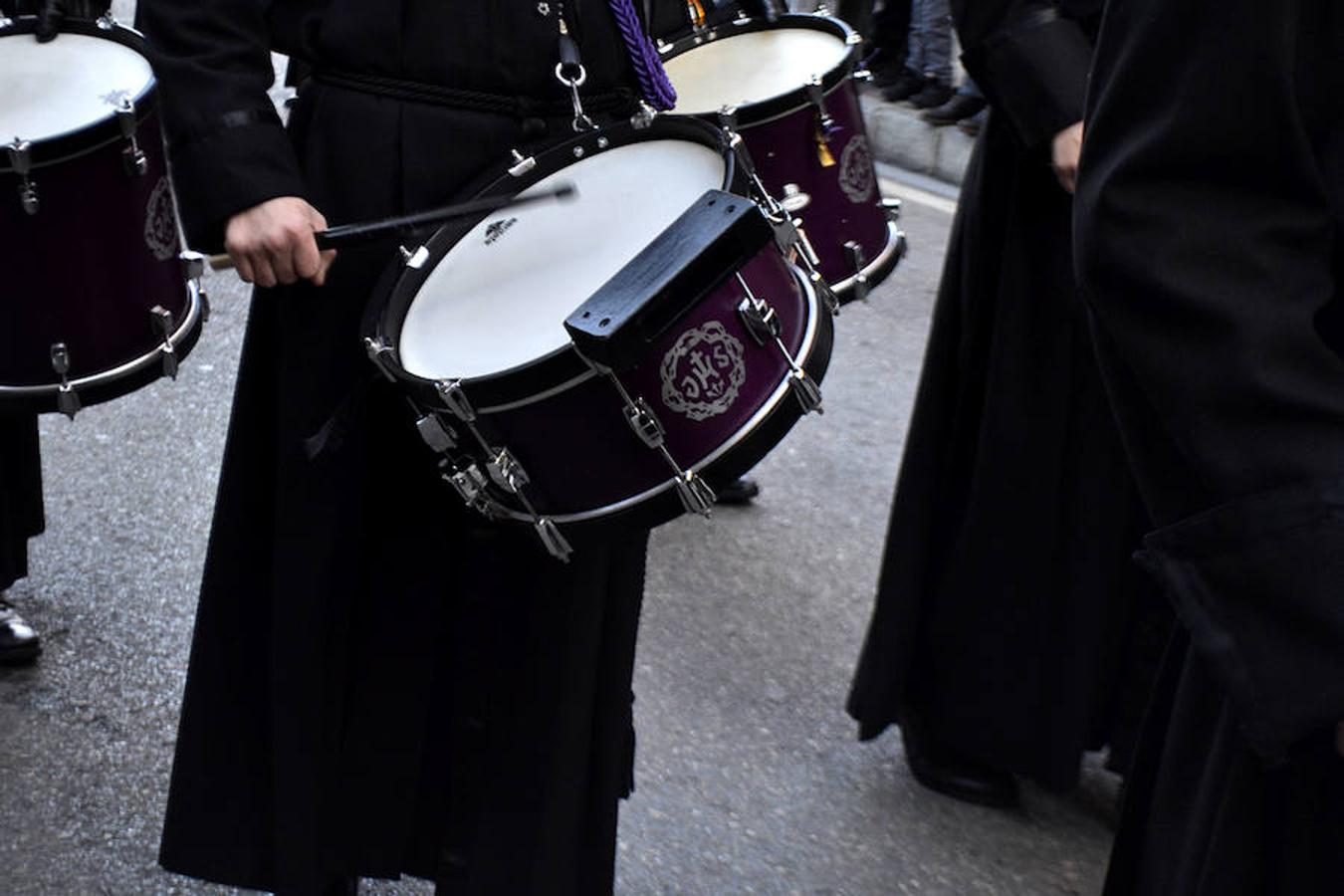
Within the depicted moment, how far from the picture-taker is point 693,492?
6.33ft

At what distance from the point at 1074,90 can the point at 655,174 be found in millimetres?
731

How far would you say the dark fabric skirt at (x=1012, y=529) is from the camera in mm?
2779

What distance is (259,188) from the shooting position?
2.07 metres

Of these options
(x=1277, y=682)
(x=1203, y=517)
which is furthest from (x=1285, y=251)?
(x=1277, y=682)

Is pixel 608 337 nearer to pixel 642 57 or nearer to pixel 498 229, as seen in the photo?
pixel 498 229

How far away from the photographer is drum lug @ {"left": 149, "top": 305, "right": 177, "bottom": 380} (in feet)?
8.62

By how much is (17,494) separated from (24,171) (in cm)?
111

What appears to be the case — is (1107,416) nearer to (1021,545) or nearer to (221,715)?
(1021,545)

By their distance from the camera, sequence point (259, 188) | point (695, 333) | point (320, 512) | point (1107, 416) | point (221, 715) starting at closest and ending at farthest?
point (695, 333), point (259, 188), point (320, 512), point (221, 715), point (1107, 416)

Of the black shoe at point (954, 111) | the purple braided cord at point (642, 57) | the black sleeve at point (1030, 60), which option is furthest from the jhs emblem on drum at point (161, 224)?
the black shoe at point (954, 111)

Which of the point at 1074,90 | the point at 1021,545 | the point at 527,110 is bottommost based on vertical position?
the point at 1021,545

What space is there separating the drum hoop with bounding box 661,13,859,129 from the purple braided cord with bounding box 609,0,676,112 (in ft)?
0.33

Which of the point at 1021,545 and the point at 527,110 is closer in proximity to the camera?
the point at 527,110

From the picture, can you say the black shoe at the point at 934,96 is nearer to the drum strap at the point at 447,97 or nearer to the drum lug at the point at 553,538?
the drum strap at the point at 447,97
